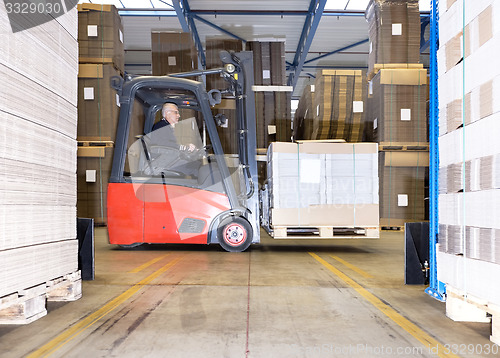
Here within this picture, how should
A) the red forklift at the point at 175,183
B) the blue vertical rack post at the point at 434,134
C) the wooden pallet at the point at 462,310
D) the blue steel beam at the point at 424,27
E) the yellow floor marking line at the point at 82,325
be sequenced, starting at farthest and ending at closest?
the blue steel beam at the point at 424,27 < the red forklift at the point at 175,183 < the blue vertical rack post at the point at 434,134 < the wooden pallet at the point at 462,310 < the yellow floor marking line at the point at 82,325

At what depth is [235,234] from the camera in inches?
198

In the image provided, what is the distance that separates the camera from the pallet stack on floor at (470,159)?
184 centimetres

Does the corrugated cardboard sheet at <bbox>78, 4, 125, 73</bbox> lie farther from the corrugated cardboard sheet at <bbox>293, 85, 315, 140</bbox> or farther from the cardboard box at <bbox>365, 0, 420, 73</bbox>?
the cardboard box at <bbox>365, 0, 420, 73</bbox>

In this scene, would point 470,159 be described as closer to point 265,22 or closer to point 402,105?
point 402,105

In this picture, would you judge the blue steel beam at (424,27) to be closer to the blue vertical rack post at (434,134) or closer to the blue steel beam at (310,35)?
the blue steel beam at (310,35)

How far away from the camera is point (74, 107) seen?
2.76 metres

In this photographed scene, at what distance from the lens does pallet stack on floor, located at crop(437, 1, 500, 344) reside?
184 cm

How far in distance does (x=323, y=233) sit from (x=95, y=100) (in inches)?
200

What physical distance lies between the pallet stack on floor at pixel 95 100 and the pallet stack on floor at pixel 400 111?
16.2 ft

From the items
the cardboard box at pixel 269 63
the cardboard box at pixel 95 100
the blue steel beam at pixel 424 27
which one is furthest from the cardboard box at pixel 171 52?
the blue steel beam at pixel 424 27

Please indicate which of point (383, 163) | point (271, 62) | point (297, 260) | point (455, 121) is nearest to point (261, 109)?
point (271, 62)

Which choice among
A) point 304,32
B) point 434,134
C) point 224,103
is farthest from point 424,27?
point 434,134

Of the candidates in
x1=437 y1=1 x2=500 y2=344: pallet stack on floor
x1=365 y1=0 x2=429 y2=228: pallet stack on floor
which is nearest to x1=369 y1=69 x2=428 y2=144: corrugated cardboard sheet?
x1=365 y1=0 x2=429 y2=228: pallet stack on floor

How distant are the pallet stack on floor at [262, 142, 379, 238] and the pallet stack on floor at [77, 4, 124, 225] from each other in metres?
4.05
